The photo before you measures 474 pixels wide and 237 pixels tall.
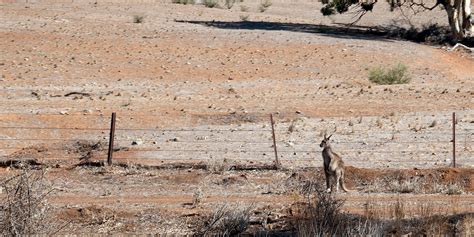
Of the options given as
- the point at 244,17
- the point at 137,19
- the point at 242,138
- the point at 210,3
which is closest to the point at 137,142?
the point at 242,138

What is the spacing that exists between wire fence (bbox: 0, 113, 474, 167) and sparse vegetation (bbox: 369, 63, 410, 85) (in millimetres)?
8171

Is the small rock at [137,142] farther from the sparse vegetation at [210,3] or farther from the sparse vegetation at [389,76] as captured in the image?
the sparse vegetation at [210,3]

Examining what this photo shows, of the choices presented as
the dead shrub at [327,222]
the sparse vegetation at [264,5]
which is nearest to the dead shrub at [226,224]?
the dead shrub at [327,222]

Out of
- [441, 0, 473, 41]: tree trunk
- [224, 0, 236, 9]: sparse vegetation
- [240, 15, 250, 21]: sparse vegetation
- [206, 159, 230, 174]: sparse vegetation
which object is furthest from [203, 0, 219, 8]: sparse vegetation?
[206, 159, 230, 174]: sparse vegetation

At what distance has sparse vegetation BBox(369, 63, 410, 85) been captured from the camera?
1407 inches

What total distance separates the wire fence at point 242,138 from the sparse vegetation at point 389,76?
817 cm

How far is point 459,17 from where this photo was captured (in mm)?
48812

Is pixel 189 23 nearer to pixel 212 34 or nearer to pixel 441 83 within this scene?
pixel 212 34

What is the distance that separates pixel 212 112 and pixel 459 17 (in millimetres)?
24633

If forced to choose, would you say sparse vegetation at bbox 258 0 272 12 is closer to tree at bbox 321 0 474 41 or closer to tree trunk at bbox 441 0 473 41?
tree at bbox 321 0 474 41

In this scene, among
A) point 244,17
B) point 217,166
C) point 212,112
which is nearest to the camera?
point 217,166

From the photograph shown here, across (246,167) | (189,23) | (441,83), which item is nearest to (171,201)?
(246,167)

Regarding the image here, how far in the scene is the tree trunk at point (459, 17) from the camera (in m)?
47.2

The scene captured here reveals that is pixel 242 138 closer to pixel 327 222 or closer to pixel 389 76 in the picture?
pixel 389 76
